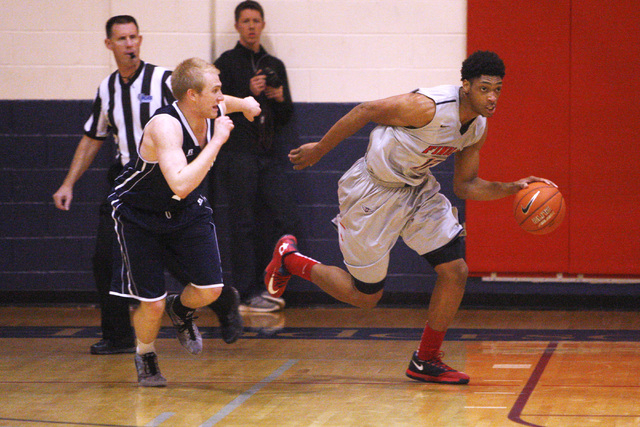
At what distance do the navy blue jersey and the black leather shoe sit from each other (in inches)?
46.2

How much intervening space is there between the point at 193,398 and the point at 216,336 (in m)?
1.57

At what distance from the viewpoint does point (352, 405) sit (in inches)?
→ 146

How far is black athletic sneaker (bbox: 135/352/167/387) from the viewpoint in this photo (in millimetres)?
4086

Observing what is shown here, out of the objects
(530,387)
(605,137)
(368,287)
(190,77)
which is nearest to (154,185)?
(190,77)

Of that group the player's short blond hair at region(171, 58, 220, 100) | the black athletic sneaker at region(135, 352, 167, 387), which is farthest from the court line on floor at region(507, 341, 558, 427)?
the player's short blond hair at region(171, 58, 220, 100)

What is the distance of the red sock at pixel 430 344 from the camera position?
417 centimetres

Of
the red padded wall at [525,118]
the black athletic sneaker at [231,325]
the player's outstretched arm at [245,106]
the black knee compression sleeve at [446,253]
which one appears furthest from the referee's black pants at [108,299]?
the red padded wall at [525,118]

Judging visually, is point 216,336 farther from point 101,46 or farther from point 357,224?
point 101,46

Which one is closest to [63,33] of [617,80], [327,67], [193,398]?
[327,67]

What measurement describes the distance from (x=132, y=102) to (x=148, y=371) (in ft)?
4.95

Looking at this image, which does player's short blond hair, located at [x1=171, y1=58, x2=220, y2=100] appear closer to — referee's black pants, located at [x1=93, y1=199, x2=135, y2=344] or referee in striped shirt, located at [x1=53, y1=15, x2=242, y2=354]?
referee in striped shirt, located at [x1=53, y1=15, x2=242, y2=354]

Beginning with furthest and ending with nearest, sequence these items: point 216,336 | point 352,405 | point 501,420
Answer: point 216,336, point 352,405, point 501,420

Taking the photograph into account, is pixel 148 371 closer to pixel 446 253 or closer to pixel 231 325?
pixel 231 325

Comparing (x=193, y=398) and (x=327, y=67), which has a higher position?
(x=327, y=67)
